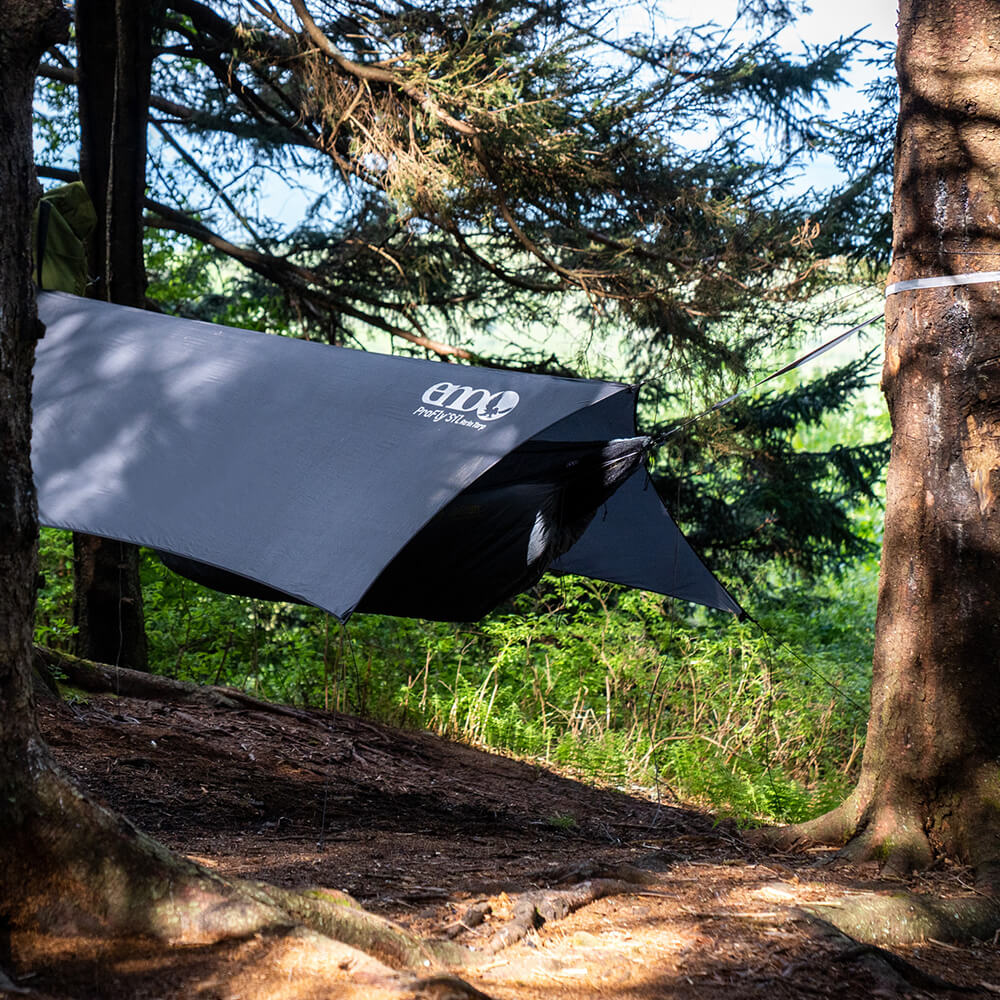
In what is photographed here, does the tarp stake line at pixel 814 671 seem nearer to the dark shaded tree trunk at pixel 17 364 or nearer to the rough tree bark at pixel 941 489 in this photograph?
the rough tree bark at pixel 941 489

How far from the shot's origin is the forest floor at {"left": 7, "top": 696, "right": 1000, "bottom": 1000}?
1.68 metres

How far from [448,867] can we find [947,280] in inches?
93.5

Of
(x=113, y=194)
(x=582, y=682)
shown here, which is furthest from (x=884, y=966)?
(x=113, y=194)

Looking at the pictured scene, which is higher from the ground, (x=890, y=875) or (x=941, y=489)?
(x=941, y=489)

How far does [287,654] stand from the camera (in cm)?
784

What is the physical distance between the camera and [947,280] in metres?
3.07

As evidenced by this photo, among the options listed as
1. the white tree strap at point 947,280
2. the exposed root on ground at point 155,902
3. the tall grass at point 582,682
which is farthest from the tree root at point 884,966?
the tall grass at point 582,682

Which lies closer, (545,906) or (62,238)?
(545,906)

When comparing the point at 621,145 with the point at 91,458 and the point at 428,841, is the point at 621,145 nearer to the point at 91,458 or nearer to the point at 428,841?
the point at 91,458

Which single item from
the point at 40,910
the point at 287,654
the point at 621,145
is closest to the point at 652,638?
the point at 287,654

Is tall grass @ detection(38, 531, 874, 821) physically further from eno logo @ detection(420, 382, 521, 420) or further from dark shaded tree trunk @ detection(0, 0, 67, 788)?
dark shaded tree trunk @ detection(0, 0, 67, 788)

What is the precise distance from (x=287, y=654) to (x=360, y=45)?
453 centimetres

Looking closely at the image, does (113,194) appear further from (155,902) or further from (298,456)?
(155,902)

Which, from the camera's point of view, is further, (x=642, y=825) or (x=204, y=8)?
(x=204, y=8)
